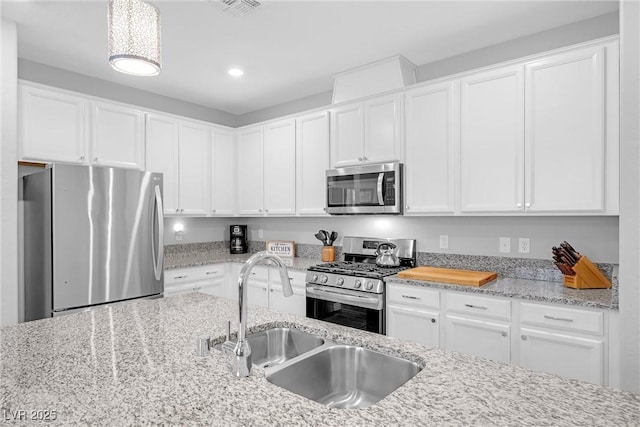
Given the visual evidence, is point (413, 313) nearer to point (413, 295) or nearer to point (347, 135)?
point (413, 295)

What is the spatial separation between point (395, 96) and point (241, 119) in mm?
2481

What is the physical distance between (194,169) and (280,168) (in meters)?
0.95

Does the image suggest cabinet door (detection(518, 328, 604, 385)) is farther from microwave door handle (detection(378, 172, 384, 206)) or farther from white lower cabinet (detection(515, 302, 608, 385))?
microwave door handle (detection(378, 172, 384, 206))

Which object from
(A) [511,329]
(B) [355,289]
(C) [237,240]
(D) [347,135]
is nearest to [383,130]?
(D) [347,135]

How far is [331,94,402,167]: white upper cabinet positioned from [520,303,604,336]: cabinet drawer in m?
1.53

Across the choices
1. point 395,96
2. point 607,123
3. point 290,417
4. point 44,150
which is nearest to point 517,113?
point 607,123

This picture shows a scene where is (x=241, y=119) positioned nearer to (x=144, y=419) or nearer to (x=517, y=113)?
(x=517, y=113)

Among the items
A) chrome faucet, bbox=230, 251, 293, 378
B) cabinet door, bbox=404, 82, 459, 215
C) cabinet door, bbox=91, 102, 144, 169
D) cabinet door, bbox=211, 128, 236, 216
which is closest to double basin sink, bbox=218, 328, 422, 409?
chrome faucet, bbox=230, 251, 293, 378

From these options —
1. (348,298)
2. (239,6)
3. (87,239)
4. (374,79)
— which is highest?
(239,6)

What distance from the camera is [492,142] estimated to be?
272 cm

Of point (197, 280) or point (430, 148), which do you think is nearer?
point (430, 148)

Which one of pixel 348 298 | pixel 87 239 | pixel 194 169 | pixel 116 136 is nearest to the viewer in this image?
pixel 87 239

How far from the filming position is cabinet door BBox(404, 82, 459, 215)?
9.56ft

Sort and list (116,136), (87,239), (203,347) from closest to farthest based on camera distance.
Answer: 1. (203,347)
2. (87,239)
3. (116,136)
